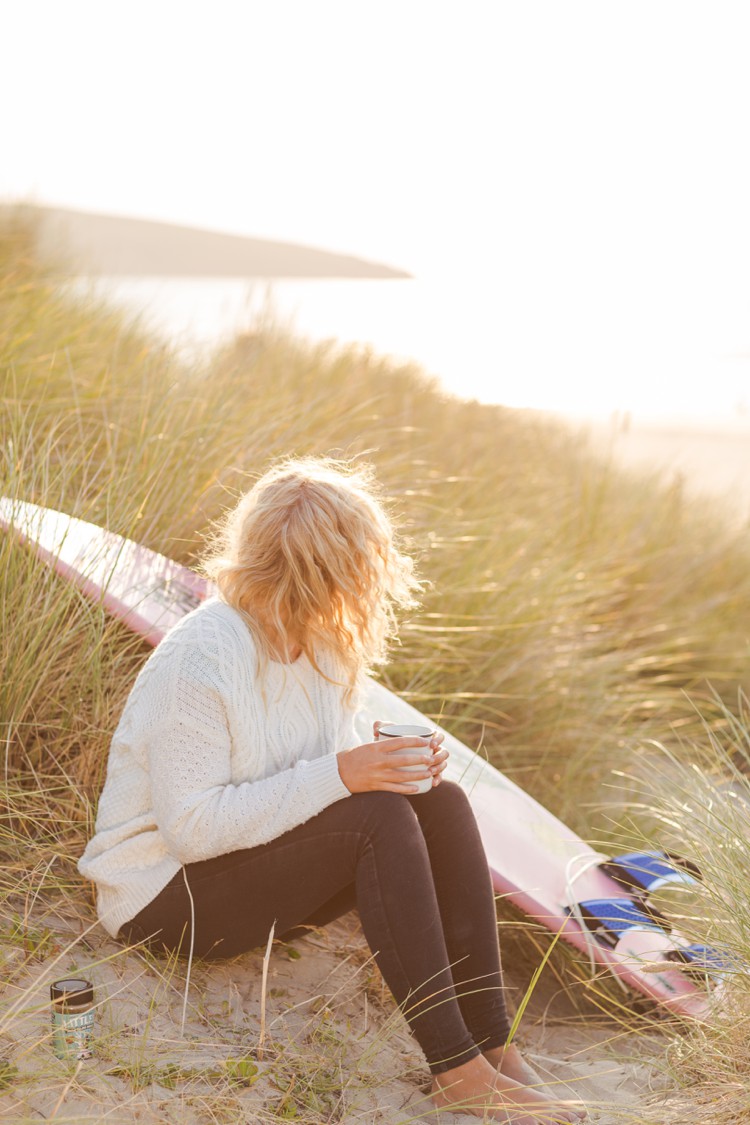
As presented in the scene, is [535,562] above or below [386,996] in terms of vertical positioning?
above

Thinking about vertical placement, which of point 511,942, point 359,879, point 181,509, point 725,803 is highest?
point 181,509

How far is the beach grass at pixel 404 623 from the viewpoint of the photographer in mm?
2367

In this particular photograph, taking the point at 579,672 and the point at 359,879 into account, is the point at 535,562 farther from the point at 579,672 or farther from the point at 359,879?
the point at 359,879

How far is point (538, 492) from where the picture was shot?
6285 millimetres

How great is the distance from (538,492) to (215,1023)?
14.2 ft

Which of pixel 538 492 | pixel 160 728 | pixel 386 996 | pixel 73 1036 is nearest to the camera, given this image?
pixel 73 1036

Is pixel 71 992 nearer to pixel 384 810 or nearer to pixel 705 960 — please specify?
pixel 384 810

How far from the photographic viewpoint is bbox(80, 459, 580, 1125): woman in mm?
2252

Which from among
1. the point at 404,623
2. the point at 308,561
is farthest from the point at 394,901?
the point at 404,623

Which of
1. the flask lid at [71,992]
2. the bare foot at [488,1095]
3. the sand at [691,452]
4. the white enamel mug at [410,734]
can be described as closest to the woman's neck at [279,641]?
the white enamel mug at [410,734]

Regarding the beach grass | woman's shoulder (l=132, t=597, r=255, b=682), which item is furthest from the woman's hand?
the beach grass

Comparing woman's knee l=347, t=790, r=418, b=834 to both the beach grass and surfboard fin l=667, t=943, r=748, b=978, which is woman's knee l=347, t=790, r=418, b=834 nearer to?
the beach grass

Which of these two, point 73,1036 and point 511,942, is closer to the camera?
point 73,1036

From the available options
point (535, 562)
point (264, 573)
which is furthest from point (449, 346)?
point (264, 573)
